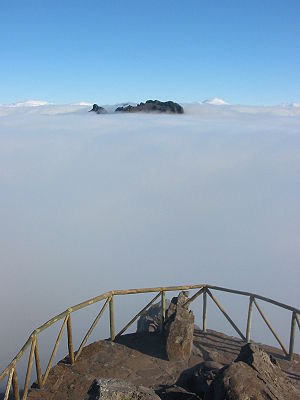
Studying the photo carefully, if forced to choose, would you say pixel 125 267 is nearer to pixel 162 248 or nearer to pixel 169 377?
pixel 162 248

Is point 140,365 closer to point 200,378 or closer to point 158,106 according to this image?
point 200,378

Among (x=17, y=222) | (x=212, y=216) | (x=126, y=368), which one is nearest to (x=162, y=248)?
(x=212, y=216)

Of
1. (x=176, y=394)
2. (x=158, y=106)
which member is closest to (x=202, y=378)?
(x=176, y=394)

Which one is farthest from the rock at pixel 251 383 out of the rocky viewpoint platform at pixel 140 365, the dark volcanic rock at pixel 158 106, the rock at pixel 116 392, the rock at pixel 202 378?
the dark volcanic rock at pixel 158 106

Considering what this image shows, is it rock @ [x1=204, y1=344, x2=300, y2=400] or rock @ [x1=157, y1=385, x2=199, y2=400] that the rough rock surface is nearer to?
rock @ [x1=157, y1=385, x2=199, y2=400]

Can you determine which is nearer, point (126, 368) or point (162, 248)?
point (126, 368)

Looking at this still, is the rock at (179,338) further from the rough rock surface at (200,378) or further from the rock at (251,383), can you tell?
the rock at (251,383)

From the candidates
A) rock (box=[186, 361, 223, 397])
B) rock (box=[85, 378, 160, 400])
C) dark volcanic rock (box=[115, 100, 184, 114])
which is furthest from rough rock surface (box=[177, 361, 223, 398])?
dark volcanic rock (box=[115, 100, 184, 114])

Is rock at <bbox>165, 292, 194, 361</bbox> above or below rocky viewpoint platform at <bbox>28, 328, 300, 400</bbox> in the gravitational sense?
above
